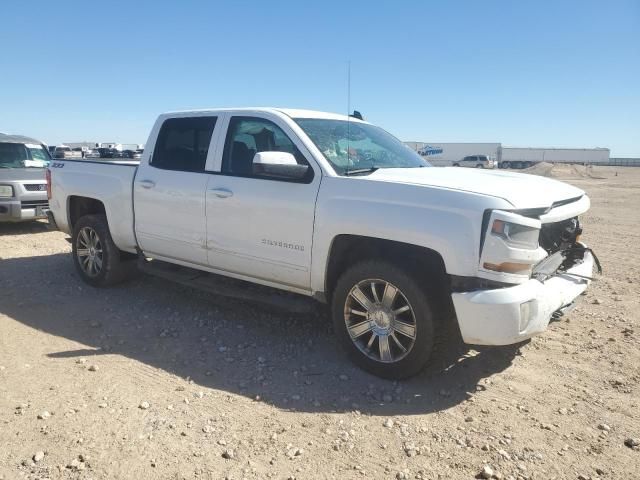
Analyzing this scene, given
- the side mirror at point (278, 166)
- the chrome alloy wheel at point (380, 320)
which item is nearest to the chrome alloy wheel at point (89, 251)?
the side mirror at point (278, 166)

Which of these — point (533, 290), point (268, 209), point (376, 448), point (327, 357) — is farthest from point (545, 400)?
point (268, 209)

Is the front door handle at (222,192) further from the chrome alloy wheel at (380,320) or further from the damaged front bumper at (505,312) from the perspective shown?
the damaged front bumper at (505,312)

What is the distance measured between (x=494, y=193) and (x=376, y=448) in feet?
5.72

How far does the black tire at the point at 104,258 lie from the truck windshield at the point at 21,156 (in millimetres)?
5515

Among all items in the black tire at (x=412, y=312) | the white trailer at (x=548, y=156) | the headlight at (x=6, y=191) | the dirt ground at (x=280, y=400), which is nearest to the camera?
the dirt ground at (x=280, y=400)

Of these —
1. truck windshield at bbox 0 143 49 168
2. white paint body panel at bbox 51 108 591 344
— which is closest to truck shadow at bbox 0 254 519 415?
white paint body panel at bbox 51 108 591 344

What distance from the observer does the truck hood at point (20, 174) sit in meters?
9.50

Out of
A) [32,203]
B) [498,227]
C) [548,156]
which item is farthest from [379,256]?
[548,156]

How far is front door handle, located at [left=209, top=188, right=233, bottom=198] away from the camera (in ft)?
14.6

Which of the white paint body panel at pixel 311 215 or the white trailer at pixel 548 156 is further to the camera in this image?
the white trailer at pixel 548 156

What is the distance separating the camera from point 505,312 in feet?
10.5

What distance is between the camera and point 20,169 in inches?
403

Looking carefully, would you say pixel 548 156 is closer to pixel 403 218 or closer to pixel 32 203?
pixel 32 203

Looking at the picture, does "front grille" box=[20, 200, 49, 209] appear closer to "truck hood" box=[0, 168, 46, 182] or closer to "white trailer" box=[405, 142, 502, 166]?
"truck hood" box=[0, 168, 46, 182]
